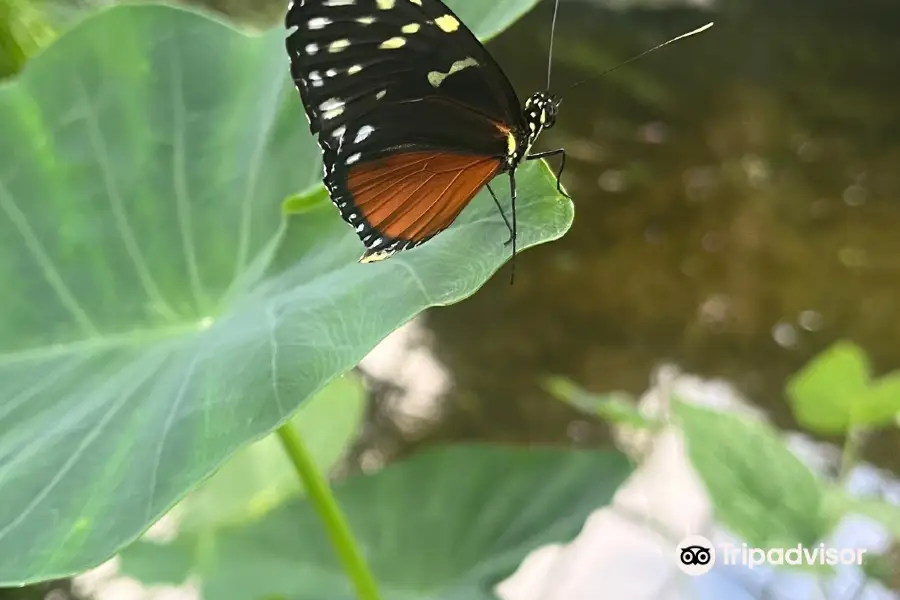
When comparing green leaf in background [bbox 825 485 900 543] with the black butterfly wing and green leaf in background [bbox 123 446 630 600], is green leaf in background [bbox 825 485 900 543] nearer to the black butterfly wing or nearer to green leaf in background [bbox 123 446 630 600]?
green leaf in background [bbox 123 446 630 600]

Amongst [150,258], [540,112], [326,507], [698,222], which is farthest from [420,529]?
[698,222]

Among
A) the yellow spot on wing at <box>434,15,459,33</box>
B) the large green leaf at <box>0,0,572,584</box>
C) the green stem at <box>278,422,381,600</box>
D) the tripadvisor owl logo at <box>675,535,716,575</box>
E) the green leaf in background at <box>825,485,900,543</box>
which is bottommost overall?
the tripadvisor owl logo at <box>675,535,716,575</box>

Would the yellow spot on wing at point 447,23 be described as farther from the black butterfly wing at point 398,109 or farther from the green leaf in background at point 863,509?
the green leaf in background at point 863,509

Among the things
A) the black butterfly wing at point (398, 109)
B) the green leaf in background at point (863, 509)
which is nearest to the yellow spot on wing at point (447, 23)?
the black butterfly wing at point (398, 109)

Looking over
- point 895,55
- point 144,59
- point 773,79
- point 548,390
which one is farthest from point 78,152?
point 895,55

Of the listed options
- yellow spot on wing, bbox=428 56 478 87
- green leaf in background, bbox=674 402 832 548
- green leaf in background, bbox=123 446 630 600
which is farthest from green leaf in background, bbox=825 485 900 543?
yellow spot on wing, bbox=428 56 478 87

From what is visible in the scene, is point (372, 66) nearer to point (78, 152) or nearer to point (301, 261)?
point (301, 261)
